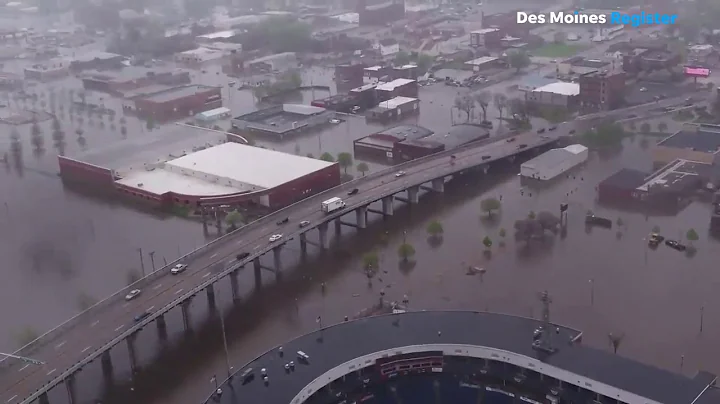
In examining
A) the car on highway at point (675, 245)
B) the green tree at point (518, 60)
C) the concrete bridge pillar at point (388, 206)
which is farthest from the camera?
the green tree at point (518, 60)

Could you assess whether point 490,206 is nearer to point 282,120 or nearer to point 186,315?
point 186,315

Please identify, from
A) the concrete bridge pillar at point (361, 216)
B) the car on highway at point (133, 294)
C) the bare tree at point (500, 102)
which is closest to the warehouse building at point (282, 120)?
the bare tree at point (500, 102)

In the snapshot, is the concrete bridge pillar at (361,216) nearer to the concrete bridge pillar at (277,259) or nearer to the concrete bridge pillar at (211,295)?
the concrete bridge pillar at (277,259)

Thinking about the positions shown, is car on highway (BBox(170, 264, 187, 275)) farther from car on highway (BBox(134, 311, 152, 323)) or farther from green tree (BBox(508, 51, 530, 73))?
green tree (BBox(508, 51, 530, 73))

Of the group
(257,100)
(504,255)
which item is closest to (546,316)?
(504,255)

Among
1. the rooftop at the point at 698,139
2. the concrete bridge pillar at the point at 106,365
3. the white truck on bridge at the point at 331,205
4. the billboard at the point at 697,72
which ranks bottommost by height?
the concrete bridge pillar at the point at 106,365

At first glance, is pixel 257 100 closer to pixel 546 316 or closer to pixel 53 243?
pixel 53 243
